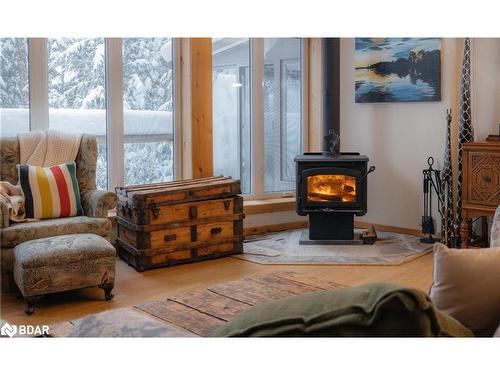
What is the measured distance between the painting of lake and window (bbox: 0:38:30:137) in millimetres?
3100

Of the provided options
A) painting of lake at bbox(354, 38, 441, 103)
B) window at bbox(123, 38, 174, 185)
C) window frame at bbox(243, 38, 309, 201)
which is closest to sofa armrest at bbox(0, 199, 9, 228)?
window at bbox(123, 38, 174, 185)

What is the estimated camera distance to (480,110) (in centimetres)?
540

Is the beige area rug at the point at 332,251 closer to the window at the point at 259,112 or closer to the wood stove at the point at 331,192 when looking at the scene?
the wood stove at the point at 331,192

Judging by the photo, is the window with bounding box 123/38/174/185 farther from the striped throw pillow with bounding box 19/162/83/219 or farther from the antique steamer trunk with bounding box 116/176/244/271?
the striped throw pillow with bounding box 19/162/83/219

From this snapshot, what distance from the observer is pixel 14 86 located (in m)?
4.79

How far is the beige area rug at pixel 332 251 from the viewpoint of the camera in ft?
16.0

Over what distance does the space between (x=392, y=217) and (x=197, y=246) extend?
86.1 inches

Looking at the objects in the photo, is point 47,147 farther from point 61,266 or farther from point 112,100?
point 61,266

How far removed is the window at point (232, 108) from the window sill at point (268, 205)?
221 mm

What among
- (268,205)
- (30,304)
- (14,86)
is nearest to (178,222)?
(30,304)

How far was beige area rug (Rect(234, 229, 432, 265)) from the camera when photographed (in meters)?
4.88

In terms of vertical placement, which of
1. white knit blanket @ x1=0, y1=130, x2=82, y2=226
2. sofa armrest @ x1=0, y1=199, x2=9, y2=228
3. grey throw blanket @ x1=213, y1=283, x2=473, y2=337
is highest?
white knit blanket @ x1=0, y1=130, x2=82, y2=226
